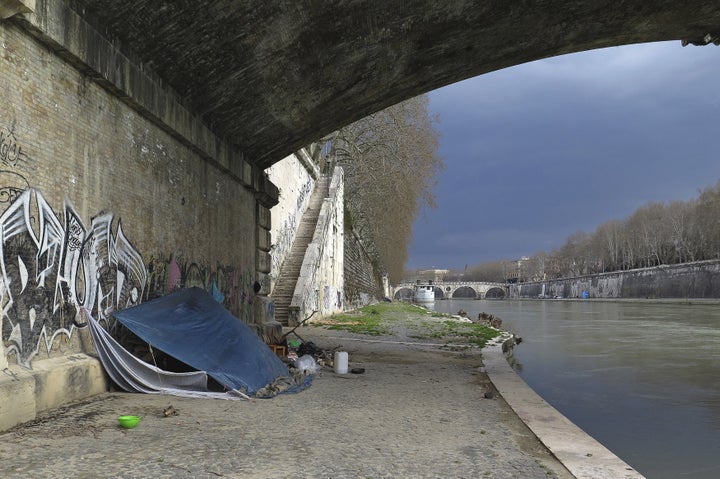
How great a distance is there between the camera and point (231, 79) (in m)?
8.47

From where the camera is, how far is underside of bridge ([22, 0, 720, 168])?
6906mm

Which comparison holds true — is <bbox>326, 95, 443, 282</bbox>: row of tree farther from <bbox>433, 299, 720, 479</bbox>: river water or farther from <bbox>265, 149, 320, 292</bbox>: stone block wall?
<bbox>433, 299, 720, 479</bbox>: river water

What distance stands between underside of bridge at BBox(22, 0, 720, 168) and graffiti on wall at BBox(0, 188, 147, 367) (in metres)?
1.81

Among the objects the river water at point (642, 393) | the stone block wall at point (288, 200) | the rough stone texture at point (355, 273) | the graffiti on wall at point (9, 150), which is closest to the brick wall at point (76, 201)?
the graffiti on wall at point (9, 150)

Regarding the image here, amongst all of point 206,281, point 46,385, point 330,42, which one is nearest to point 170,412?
point 46,385

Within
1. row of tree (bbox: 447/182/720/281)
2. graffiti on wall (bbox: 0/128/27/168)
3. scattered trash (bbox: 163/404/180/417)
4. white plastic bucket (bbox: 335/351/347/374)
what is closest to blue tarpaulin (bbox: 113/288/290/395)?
scattered trash (bbox: 163/404/180/417)

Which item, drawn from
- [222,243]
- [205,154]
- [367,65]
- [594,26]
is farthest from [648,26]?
Result: [222,243]

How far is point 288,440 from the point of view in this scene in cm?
509

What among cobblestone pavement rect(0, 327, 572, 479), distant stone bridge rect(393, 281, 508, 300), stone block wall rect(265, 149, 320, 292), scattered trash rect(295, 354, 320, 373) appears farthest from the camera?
distant stone bridge rect(393, 281, 508, 300)

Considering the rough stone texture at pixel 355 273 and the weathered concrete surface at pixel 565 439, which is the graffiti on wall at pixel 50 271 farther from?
the rough stone texture at pixel 355 273

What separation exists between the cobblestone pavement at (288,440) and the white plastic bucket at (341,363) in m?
1.67

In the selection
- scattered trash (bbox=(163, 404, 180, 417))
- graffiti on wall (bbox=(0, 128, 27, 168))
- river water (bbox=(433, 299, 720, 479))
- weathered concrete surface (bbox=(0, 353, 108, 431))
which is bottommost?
river water (bbox=(433, 299, 720, 479))

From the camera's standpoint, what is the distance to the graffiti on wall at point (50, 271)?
203 inches

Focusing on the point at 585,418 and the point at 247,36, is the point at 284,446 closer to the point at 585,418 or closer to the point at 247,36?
the point at 247,36
